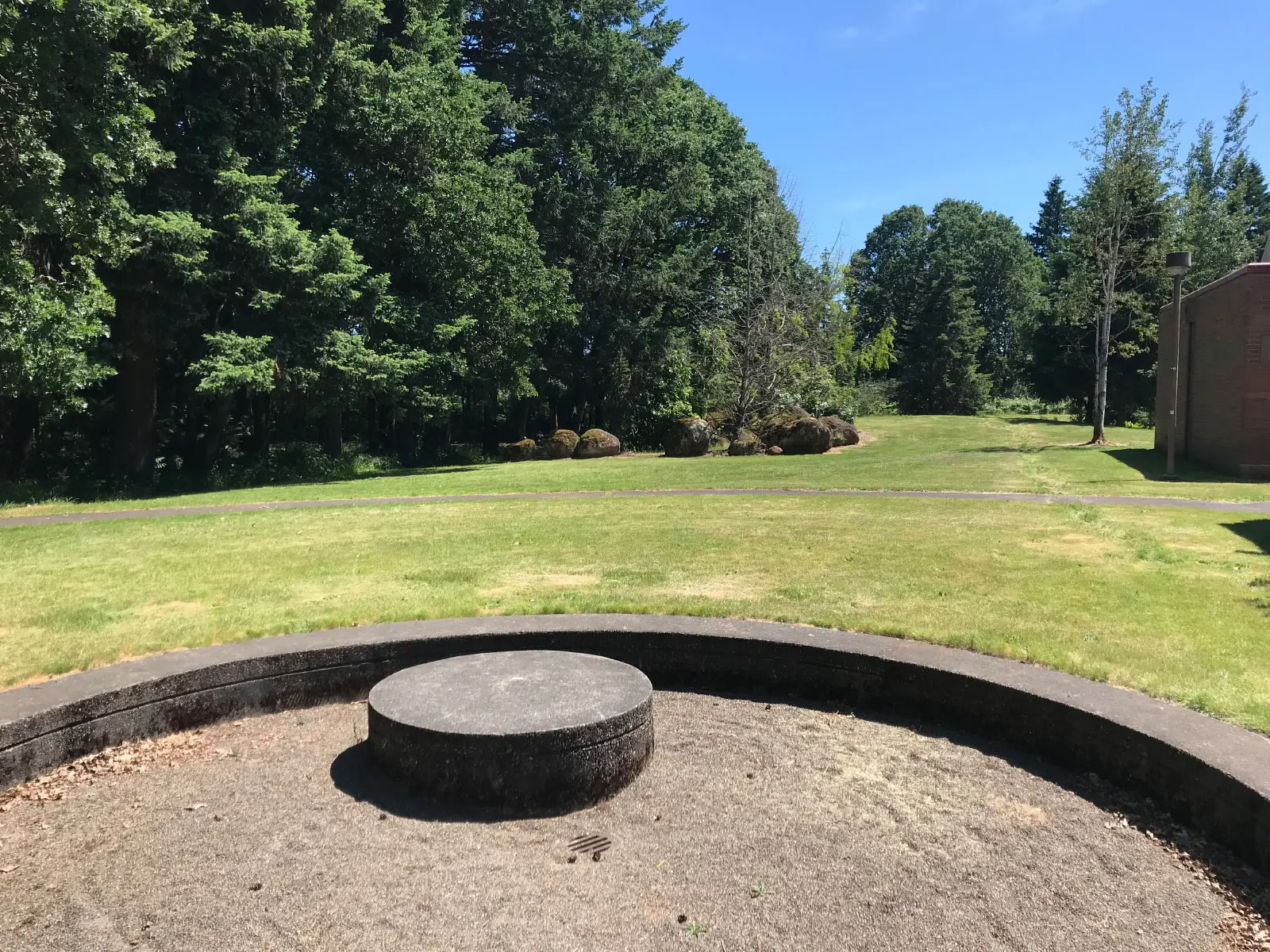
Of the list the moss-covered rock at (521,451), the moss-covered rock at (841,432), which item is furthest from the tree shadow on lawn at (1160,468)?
the moss-covered rock at (521,451)

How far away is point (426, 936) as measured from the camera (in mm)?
2971

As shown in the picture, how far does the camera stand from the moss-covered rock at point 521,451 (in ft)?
98.6

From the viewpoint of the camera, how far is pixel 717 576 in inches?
320

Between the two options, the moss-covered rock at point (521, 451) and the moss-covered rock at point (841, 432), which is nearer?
the moss-covered rock at point (841, 432)

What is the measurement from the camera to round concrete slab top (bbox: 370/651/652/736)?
13.3 ft

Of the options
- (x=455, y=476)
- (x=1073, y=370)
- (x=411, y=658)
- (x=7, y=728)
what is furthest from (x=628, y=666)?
(x=1073, y=370)

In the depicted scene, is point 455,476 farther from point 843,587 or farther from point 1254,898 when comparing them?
point 1254,898

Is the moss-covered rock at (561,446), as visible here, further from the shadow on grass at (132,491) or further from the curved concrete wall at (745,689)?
the curved concrete wall at (745,689)

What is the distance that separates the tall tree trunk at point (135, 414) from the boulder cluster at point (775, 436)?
15.5 m

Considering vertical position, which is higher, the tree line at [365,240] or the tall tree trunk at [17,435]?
the tree line at [365,240]

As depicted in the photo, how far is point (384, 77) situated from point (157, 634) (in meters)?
20.5

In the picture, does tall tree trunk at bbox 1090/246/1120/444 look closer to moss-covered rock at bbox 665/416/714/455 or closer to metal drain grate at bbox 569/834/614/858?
moss-covered rock at bbox 665/416/714/455

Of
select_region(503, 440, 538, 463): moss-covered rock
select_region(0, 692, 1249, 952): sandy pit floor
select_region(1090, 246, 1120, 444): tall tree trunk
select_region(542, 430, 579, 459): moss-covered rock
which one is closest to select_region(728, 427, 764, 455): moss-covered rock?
select_region(542, 430, 579, 459): moss-covered rock

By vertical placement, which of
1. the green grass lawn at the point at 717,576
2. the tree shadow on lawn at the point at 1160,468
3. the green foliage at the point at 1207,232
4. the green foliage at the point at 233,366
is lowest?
the tree shadow on lawn at the point at 1160,468
